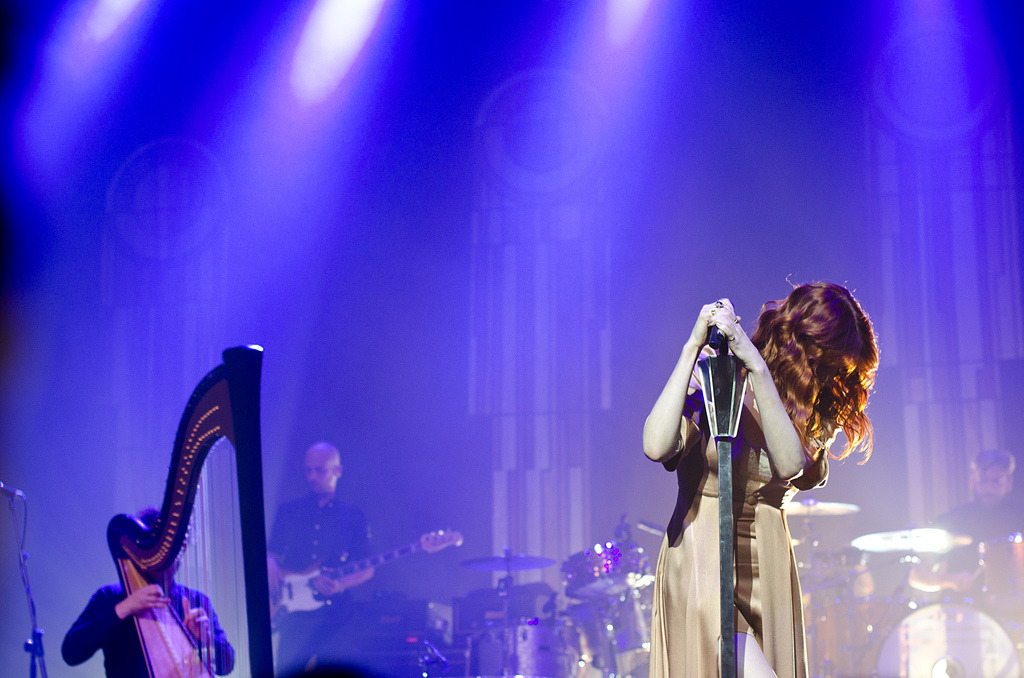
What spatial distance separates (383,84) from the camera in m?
6.47

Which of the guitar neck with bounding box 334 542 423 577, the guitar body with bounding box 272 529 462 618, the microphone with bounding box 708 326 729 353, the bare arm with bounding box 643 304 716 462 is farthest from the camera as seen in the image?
the guitar neck with bounding box 334 542 423 577

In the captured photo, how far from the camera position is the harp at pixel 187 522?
171 cm

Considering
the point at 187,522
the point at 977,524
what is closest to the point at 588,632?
the point at 977,524

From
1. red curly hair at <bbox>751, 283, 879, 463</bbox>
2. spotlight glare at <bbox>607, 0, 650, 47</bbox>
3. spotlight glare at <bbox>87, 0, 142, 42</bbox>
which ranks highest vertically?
spotlight glare at <bbox>87, 0, 142, 42</bbox>

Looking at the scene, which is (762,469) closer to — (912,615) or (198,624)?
(198,624)

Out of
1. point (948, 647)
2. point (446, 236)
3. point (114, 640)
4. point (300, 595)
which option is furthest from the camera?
point (446, 236)

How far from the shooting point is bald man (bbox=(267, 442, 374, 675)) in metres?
5.55

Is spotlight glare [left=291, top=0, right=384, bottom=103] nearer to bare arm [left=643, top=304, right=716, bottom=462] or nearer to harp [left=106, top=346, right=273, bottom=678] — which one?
harp [left=106, top=346, right=273, bottom=678]

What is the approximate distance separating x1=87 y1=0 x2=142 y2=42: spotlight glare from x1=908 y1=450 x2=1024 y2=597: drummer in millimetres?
6408

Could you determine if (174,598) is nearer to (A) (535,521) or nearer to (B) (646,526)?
(B) (646,526)

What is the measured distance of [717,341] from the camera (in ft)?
4.27

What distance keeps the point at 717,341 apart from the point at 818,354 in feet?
1.77

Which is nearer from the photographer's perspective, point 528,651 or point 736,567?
point 736,567

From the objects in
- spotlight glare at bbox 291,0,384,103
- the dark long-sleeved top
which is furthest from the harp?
spotlight glare at bbox 291,0,384,103
